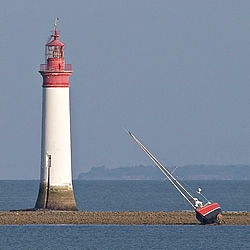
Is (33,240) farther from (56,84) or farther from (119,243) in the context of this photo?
(56,84)

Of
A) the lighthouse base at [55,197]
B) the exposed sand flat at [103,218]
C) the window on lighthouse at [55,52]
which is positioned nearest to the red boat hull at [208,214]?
the exposed sand flat at [103,218]

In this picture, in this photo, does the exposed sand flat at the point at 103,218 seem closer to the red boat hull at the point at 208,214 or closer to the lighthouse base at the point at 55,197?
the lighthouse base at the point at 55,197

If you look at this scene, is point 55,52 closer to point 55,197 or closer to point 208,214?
point 55,197

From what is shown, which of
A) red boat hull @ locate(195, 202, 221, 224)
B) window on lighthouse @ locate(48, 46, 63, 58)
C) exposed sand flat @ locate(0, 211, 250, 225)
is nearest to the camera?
red boat hull @ locate(195, 202, 221, 224)

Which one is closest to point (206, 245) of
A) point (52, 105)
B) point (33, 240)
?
point (33, 240)

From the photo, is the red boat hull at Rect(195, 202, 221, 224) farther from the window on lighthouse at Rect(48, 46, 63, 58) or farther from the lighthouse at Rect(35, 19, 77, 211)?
the window on lighthouse at Rect(48, 46, 63, 58)

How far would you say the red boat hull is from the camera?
58.0 m

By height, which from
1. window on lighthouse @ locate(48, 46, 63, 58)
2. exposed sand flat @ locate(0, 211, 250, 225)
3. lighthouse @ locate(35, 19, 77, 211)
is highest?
window on lighthouse @ locate(48, 46, 63, 58)

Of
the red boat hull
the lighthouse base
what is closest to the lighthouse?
the lighthouse base

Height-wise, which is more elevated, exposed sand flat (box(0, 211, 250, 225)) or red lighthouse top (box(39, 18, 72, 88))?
red lighthouse top (box(39, 18, 72, 88))

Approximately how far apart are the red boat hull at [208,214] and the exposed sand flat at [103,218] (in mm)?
1035

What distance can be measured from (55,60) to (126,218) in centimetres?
794

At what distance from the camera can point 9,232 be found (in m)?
56.7

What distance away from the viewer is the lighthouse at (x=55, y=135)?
60750mm
